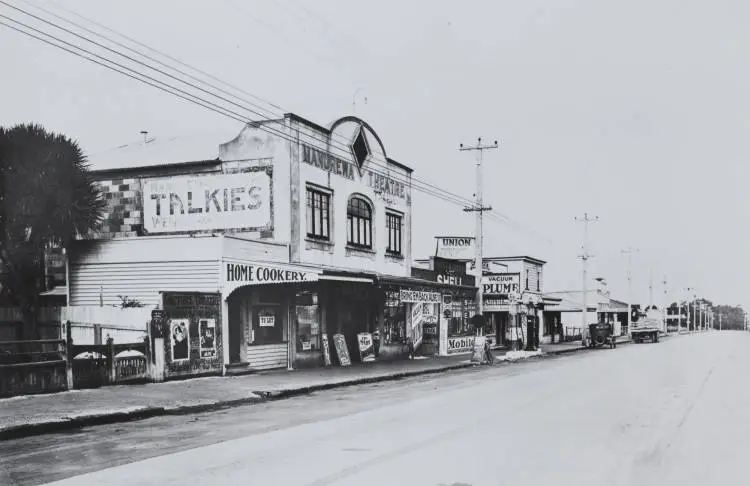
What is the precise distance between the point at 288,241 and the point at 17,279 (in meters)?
8.55

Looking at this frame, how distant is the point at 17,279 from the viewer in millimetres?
25156

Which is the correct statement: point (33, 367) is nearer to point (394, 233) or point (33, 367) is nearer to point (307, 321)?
point (307, 321)

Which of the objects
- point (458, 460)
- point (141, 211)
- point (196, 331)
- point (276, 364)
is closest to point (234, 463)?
point (458, 460)

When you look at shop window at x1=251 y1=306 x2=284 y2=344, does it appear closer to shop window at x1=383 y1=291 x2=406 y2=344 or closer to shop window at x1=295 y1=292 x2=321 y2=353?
shop window at x1=295 y1=292 x2=321 y2=353

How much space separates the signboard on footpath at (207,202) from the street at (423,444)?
1046 cm

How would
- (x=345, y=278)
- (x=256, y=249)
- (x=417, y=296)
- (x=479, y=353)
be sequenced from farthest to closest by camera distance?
1. (x=479, y=353)
2. (x=417, y=296)
3. (x=345, y=278)
4. (x=256, y=249)

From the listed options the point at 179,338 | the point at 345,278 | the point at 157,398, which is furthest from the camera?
the point at 345,278

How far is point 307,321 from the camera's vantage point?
28375 mm

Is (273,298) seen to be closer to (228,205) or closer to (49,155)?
(228,205)

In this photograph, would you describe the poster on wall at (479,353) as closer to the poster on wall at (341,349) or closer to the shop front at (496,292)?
the poster on wall at (341,349)

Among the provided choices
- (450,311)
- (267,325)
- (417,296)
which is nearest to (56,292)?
(267,325)

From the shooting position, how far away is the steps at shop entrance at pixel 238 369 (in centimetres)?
2336

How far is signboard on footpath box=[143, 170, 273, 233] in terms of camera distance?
26.7 meters

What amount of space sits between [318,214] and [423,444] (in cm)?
1931
